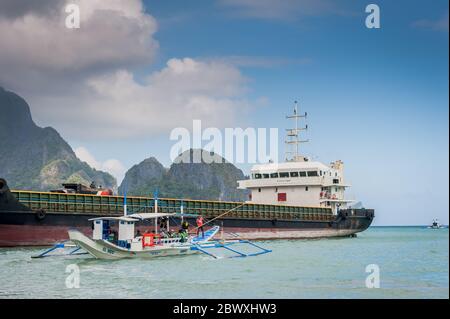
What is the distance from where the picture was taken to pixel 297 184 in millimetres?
75375

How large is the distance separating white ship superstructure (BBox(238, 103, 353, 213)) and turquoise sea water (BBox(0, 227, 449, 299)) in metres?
37.6

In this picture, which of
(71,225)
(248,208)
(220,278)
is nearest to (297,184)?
(248,208)

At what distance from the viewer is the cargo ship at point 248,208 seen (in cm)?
4301

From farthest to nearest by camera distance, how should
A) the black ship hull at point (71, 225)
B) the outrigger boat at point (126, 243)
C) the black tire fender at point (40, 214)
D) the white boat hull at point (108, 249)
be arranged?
the black tire fender at point (40, 214) < the black ship hull at point (71, 225) < the outrigger boat at point (126, 243) < the white boat hull at point (108, 249)

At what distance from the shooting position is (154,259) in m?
35.7

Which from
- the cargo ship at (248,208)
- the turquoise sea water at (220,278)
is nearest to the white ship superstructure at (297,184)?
the cargo ship at (248,208)

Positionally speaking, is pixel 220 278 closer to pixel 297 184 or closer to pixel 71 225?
pixel 71 225

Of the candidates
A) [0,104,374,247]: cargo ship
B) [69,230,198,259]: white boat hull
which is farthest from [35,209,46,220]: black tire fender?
[69,230,198,259]: white boat hull

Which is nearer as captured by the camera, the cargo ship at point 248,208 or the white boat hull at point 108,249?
the white boat hull at point 108,249

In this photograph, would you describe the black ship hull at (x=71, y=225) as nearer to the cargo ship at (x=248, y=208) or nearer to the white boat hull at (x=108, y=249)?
the cargo ship at (x=248, y=208)

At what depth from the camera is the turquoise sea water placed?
906 inches

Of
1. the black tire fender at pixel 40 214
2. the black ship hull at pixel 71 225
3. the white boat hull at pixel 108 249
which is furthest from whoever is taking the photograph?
the black tire fender at pixel 40 214
